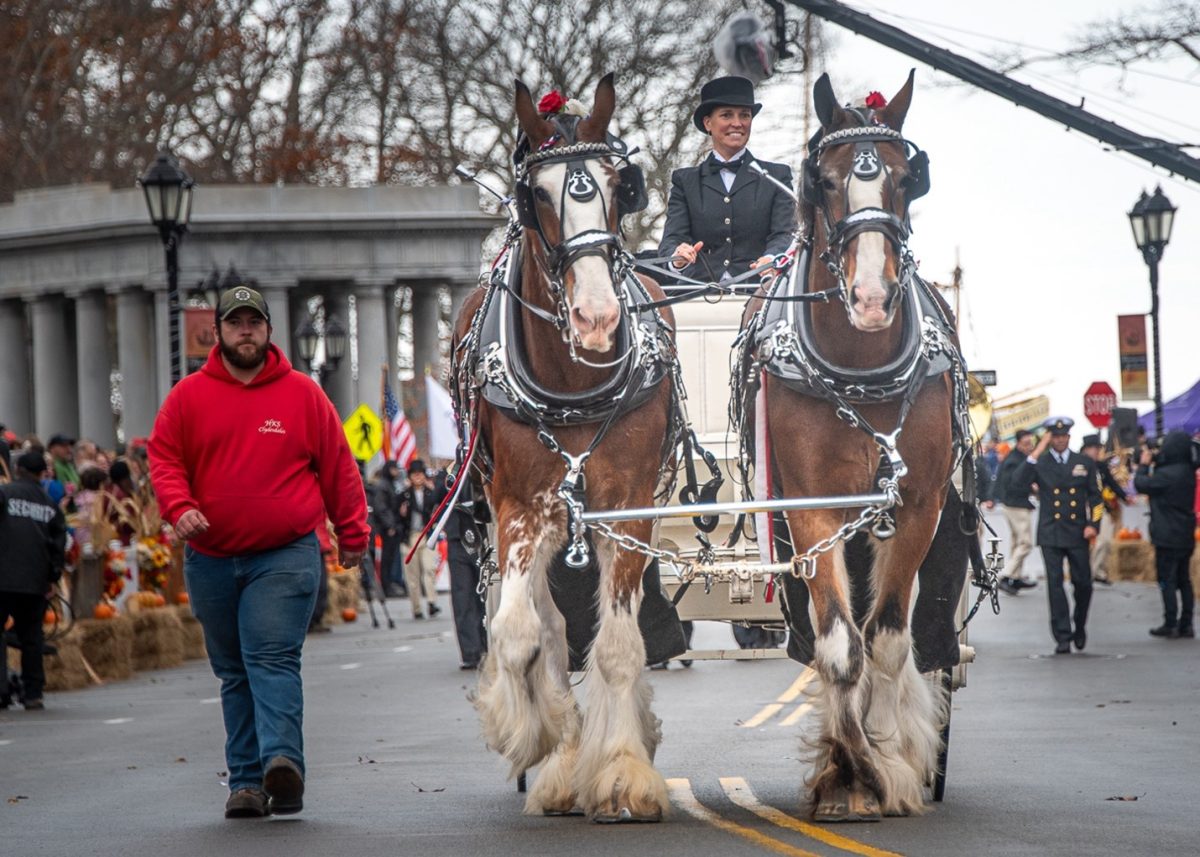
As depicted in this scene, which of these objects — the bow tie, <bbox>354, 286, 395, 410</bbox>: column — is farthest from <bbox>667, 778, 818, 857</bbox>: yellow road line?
<bbox>354, 286, 395, 410</bbox>: column

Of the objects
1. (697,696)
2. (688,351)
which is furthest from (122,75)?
(688,351)

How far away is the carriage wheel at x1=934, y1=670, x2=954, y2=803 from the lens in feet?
32.3

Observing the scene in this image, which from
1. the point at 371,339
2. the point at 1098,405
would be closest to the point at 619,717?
the point at 1098,405

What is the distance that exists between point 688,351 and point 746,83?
1444 mm

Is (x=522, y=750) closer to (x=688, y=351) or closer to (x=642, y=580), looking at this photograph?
(x=642, y=580)

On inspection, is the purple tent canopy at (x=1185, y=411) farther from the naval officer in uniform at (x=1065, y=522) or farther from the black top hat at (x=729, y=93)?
the black top hat at (x=729, y=93)

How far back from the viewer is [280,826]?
9.47 metres

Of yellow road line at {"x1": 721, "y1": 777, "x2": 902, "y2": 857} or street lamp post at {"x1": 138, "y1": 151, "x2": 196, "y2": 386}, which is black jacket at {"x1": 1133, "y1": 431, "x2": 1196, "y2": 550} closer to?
street lamp post at {"x1": 138, "y1": 151, "x2": 196, "y2": 386}

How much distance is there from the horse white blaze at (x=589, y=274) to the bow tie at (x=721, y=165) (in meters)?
2.60

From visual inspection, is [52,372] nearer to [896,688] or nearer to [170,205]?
[170,205]

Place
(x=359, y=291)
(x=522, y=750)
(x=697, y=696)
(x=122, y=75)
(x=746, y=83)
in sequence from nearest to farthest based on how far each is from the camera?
(x=522, y=750) < (x=746, y=83) < (x=697, y=696) < (x=122, y=75) < (x=359, y=291)

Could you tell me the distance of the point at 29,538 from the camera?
697 inches

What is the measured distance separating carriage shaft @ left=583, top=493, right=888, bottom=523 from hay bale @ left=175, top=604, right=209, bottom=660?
49.0 feet

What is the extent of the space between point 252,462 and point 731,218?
3.31 metres
